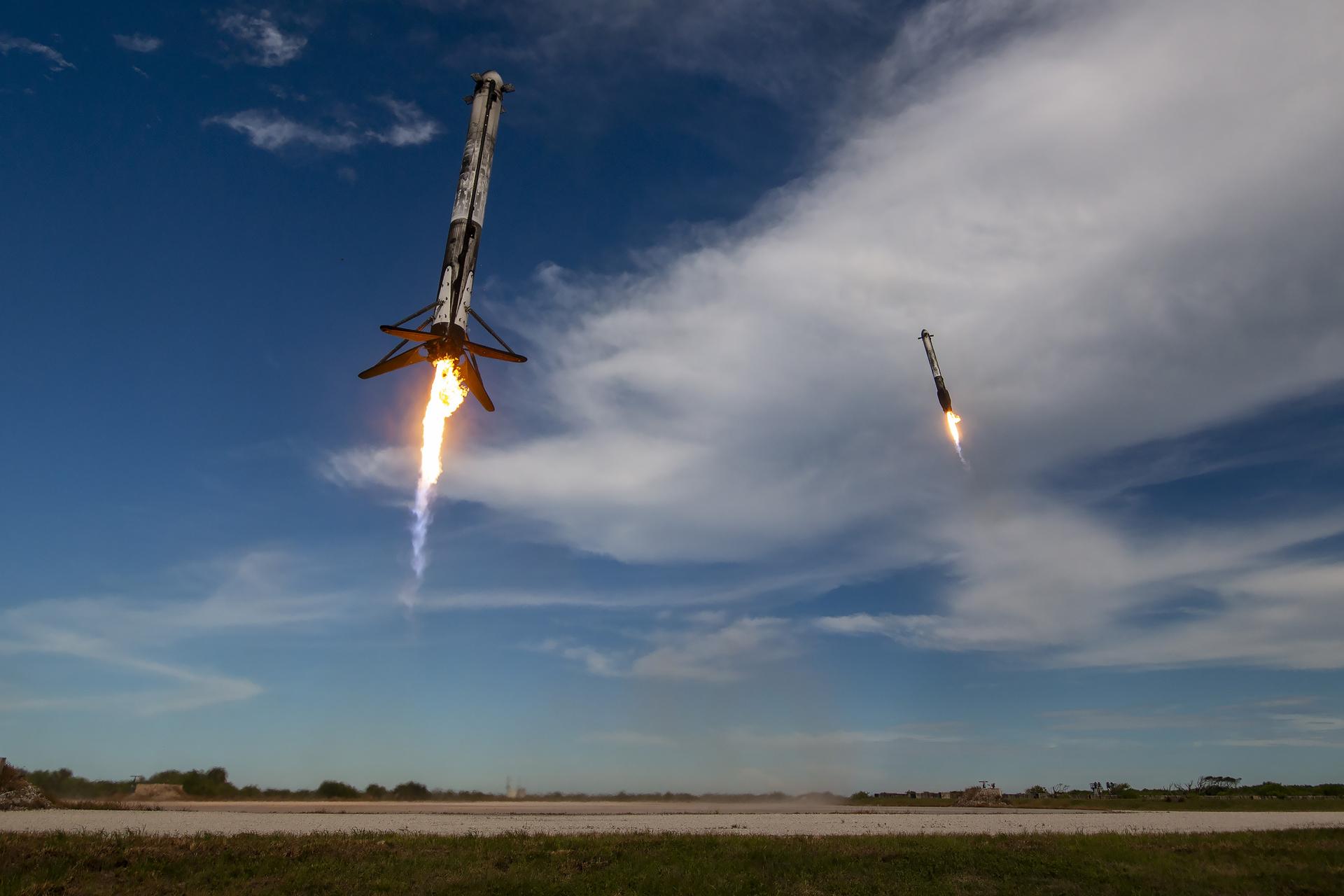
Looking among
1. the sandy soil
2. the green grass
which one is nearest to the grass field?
the sandy soil

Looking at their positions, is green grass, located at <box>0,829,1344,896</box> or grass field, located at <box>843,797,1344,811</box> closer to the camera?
green grass, located at <box>0,829,1344,896</box>

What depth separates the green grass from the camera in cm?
2083

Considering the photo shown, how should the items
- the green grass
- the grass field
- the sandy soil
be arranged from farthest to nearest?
1. the grass field
2. the sandy soil
3. the green grass

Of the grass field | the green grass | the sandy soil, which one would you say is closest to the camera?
the green grass

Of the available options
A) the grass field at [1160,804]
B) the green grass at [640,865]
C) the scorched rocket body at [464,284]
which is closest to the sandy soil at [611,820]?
the green grass at [640,865]

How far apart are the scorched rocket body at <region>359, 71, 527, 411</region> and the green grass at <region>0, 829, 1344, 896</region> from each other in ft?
52.7

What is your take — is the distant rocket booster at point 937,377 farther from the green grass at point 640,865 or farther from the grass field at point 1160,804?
the grass field at point 1160,804

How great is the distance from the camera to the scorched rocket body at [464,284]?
27.4m

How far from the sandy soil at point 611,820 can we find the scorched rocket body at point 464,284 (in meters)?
18.2

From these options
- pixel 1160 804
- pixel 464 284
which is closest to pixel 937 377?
pixel 464 284

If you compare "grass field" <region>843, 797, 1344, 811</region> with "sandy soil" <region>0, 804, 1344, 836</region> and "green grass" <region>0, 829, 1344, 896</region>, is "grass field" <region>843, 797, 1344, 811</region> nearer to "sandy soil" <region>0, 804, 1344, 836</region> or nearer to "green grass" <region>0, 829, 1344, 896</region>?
"sandy soil" <region>0, 804, 1344, 836</region>

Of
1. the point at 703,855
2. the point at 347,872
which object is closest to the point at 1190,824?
the point at 703,855

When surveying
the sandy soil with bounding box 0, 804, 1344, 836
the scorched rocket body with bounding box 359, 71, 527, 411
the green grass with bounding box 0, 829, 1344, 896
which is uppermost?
the scorched rocket body with bounding box 359, 71, 527, 411

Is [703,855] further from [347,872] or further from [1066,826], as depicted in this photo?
[1066,826]
